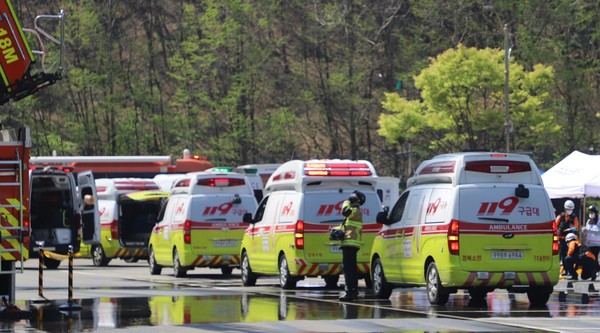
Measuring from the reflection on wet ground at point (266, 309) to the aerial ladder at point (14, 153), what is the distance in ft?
2.94

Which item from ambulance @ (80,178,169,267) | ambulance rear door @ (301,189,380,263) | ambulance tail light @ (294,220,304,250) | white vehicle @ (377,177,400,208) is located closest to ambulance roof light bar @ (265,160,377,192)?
ambulance rear door @ (301,189,380,263)

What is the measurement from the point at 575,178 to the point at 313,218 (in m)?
11.0

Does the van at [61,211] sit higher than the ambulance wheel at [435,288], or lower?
higher

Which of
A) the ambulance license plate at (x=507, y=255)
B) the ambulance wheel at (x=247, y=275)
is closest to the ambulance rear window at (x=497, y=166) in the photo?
the ambulance license plate at (x=507, y=255)

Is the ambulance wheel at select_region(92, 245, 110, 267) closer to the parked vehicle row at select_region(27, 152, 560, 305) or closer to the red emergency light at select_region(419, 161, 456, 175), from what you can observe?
the parked vehicle row at select_region(27, 152, 560, 305)

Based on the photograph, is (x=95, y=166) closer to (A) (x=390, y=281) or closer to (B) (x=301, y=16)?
(A) (x=390, y=281)

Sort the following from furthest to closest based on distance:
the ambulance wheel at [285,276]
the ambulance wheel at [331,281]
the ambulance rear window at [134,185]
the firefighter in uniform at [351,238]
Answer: the ambulance rear window at [134,185] < the ambulance wheel at [331,281] < the ambulance wheel at [285,276] < the firefighter in uniform at [351,238]

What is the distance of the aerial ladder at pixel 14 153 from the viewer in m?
18.4

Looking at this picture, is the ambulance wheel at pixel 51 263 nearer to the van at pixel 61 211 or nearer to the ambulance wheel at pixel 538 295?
the van at pixel 61 211

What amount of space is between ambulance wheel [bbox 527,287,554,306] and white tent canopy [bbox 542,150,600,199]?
12.1 meters

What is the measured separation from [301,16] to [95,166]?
3848cm

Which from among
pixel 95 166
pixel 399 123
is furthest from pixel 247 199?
pixel 399 123

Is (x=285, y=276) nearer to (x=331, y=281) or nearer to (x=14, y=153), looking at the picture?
(x=331, y=281)

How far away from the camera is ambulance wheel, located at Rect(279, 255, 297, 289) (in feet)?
82.7
